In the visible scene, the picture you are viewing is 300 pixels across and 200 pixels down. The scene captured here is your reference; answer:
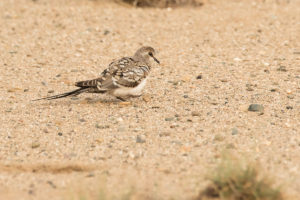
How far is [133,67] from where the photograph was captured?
766cm

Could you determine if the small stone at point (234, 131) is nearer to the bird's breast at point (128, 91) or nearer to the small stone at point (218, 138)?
the small stone at point (218, 138)

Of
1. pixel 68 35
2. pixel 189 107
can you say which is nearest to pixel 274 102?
pixel 189 107

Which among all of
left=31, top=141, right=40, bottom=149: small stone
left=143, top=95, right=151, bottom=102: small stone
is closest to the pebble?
left=31, top=141, right=40, bottom=149: small stone

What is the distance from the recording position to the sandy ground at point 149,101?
5.56m

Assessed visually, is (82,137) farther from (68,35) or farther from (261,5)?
(261,5)

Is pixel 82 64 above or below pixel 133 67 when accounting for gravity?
below

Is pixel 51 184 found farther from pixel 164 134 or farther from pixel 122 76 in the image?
pixel 122 76

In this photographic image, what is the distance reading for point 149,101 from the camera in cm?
786

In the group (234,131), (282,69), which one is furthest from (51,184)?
(282,69)

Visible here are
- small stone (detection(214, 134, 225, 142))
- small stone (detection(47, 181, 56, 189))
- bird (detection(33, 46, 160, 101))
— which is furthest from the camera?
bird (detection(33, 46, 160, 101))

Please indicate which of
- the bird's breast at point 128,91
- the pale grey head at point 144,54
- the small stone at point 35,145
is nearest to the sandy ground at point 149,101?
the small stone at point 35,145

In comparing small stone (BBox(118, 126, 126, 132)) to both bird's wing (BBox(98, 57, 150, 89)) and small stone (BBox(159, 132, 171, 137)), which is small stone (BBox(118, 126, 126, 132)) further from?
bird's wing (BBox(98, 57, 150, 89))

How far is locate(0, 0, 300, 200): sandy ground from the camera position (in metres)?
5.56

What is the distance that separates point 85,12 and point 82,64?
348 cm
